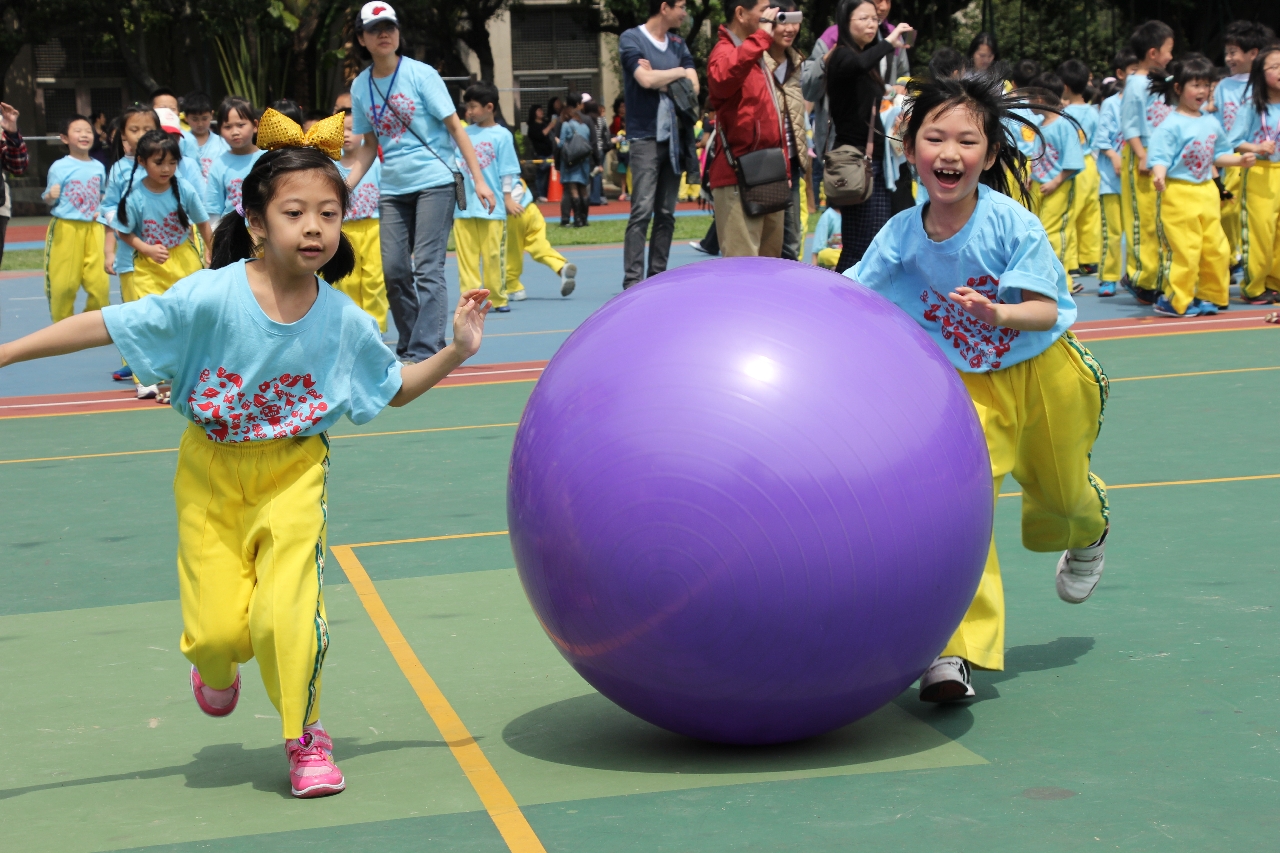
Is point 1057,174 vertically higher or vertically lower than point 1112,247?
higher

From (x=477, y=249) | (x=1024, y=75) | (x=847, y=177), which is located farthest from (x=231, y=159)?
(x=1024, y=75)

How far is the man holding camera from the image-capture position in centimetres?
1027

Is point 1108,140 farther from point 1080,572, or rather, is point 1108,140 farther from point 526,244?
point 1080,572

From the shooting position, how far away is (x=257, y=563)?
4.27m

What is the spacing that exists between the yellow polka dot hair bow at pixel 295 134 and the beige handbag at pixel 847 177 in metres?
6.59

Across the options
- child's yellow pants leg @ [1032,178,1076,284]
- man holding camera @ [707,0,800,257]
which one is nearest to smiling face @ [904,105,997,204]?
man holding camera @ [707,0,800,257]

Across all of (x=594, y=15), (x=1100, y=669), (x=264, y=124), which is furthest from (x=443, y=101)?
(x=594, y=15)

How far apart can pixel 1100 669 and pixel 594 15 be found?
52.9 m

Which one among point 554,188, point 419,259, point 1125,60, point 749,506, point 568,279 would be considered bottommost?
point 554,188

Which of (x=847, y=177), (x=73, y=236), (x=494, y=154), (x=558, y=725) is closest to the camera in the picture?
(x=558, y=725)

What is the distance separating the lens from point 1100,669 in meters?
4.84

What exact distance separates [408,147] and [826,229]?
6.30 meters

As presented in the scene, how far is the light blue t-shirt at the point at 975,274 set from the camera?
470cm

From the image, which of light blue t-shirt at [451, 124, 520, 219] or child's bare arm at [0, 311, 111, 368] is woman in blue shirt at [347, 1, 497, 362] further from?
child's bare arm at [0, 311, 111, 368]
